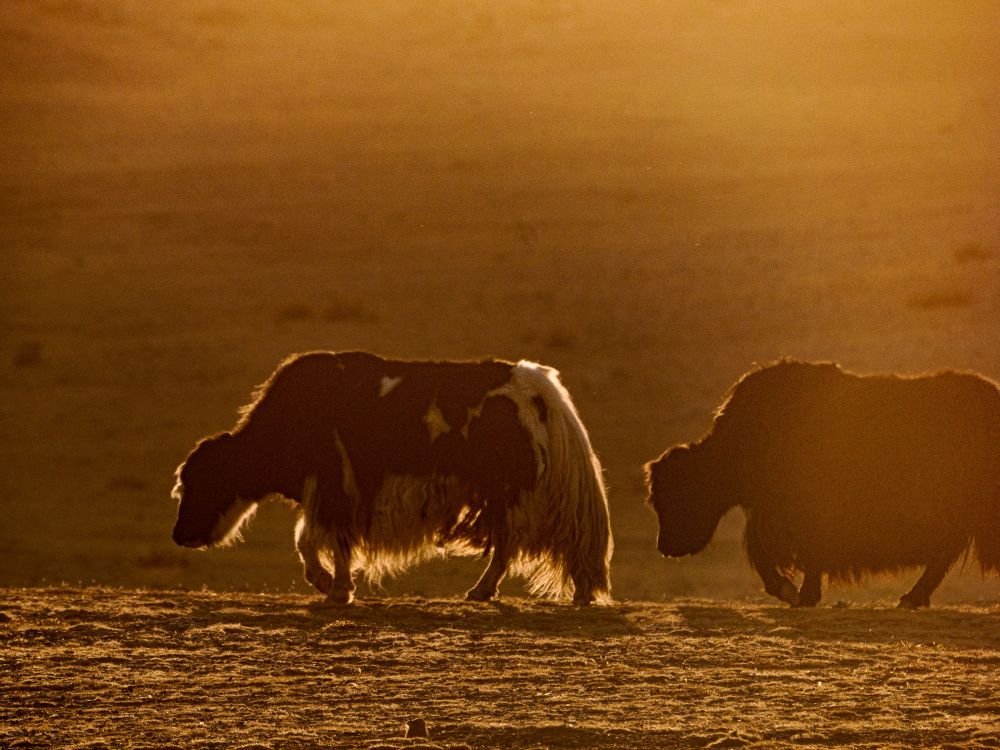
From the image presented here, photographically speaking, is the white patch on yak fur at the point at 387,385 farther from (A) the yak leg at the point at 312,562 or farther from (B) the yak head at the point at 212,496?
(B) the yak head at the point at 212,496

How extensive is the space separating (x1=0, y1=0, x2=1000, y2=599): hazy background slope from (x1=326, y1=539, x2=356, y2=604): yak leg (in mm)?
9207

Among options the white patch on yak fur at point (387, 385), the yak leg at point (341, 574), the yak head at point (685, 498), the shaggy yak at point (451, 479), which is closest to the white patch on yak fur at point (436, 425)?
the shaggy yak at point (451, 479)

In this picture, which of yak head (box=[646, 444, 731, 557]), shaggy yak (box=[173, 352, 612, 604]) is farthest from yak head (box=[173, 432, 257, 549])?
yak head (box=[646, 444, 731, 557])

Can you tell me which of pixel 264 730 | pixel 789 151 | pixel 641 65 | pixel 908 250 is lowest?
pixel 264 730

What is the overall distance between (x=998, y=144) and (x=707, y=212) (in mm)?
8603

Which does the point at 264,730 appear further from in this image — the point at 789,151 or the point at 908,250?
the point at 789,151

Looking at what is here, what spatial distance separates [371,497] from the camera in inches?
537

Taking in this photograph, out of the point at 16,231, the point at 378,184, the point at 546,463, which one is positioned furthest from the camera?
the point at 378,184

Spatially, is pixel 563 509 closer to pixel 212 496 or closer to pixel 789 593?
pixel 789 593

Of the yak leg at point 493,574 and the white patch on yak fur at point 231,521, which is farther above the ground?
the white patch on yak fur at point 231,521

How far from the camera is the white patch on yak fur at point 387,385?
13859 millimetres

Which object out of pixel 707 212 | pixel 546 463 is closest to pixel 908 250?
pixel 707 212

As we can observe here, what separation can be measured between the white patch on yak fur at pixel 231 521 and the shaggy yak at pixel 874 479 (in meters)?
3.44

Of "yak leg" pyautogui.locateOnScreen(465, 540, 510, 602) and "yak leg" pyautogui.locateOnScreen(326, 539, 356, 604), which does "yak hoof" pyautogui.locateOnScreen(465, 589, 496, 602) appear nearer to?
"yak leg" pyautogui.locateOnScreen(465, 540, 510, 602)
